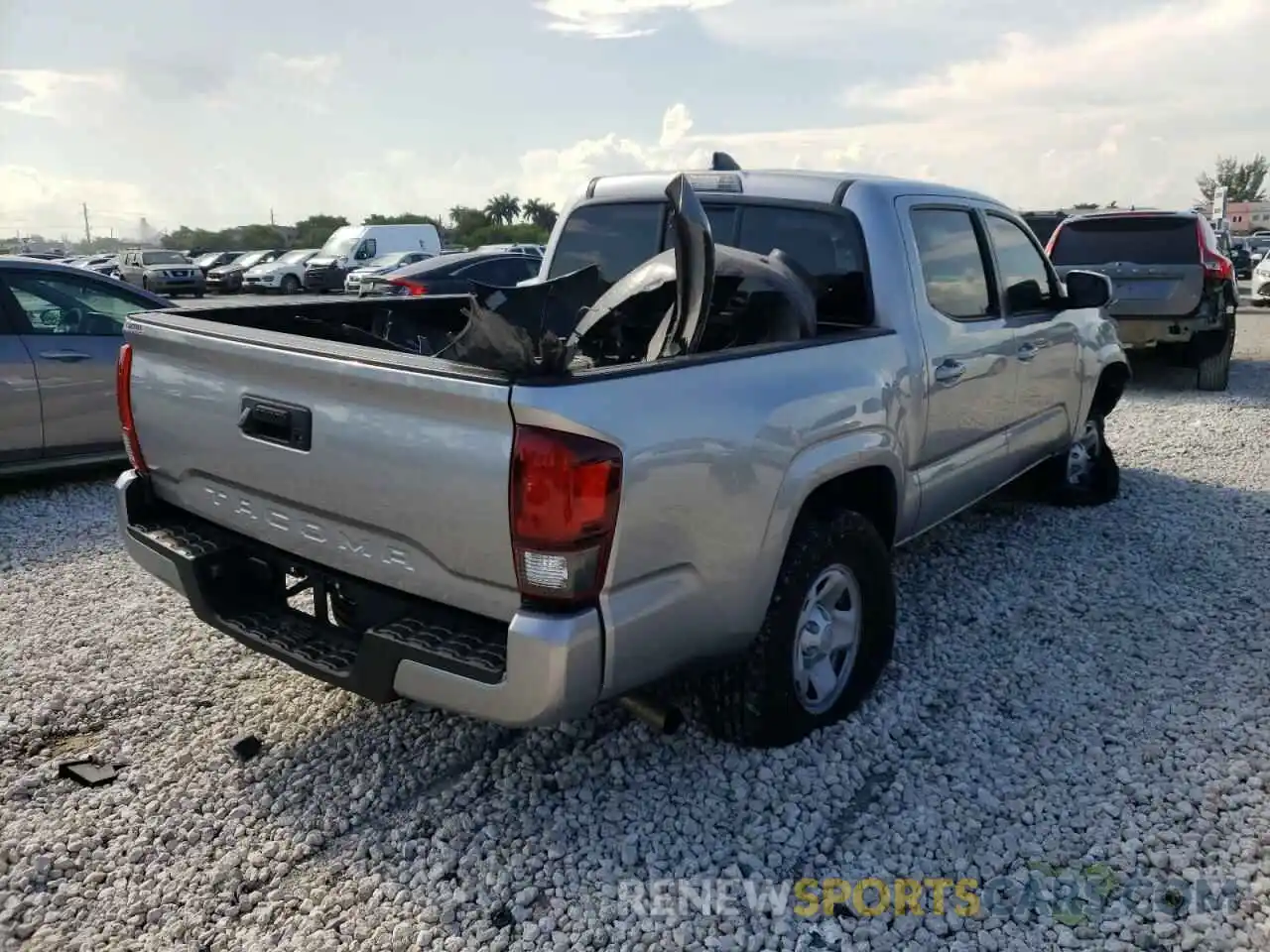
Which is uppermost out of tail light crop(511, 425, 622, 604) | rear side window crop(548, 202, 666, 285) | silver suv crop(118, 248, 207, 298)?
rear side window crop(548, 202, 666, 285)

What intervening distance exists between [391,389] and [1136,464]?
6.37 meters

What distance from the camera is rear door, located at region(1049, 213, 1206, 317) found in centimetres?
1009

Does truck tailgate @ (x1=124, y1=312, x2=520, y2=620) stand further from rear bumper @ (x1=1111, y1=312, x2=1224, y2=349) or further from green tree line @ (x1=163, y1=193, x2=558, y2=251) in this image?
green tree line @ (x1=163, y1=193, x2=558, y2=251)

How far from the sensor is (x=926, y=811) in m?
3.08

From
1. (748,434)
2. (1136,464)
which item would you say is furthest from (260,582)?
(1136,464)

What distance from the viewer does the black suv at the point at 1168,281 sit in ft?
33.1

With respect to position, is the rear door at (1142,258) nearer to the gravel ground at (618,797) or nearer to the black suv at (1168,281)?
the black suv at (1168,281)

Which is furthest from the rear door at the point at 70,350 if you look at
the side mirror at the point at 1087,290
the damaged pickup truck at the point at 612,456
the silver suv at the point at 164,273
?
the silver suv at the point at 164,273

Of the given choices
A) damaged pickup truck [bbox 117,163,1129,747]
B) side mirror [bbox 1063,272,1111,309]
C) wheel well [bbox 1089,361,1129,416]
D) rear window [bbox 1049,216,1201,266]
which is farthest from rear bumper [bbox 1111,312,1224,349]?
damaged pickup truck [bbox 117,163,1129,747]

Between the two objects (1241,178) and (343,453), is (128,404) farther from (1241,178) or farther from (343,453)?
(1241,178)

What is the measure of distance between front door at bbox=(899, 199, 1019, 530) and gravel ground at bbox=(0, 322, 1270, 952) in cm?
64

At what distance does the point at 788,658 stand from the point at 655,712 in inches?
17.7

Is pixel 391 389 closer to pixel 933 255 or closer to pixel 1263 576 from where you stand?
pixel 933 255
